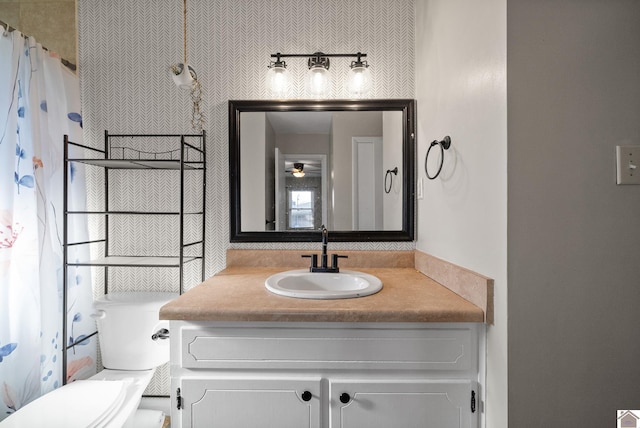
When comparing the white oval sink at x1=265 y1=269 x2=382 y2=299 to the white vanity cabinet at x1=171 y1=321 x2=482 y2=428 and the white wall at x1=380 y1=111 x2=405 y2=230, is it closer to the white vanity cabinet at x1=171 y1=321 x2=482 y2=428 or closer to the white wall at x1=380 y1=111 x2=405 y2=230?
the white vanity cabinet at x1=171 y1=321 x2=482 y2=428

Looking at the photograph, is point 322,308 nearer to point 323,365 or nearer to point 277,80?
point 323,365

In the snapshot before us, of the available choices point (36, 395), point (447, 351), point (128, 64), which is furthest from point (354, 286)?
point (128, 64)

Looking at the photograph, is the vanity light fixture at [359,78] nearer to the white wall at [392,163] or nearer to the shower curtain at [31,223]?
the white wall at [392,163]

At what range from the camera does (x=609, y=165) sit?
813mm

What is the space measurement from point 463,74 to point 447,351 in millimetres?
969

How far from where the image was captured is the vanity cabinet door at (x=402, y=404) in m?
0.98

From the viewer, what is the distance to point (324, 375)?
101cm

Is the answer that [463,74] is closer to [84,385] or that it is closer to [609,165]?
[609,165]

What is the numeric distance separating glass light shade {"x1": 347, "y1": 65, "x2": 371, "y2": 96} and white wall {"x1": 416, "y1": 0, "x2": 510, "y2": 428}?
0.32m

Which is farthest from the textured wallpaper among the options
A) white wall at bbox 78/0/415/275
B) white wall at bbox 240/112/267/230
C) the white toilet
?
the white toilet

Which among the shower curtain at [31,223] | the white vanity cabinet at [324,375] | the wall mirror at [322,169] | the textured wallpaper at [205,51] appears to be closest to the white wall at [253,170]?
the wall mirror at [322,169]

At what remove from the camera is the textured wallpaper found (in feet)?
5.48

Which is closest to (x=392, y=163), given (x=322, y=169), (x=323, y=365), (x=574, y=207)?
(x=322, y=169)

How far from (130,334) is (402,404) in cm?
127
